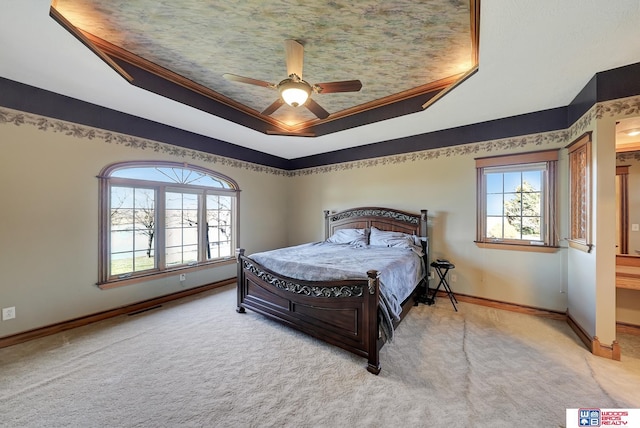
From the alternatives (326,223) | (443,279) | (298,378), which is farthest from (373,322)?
(326,223)

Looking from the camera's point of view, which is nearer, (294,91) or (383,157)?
(294,91)

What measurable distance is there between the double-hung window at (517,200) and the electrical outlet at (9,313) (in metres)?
5.81

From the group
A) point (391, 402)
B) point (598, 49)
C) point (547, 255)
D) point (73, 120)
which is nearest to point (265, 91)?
point (73, 120)

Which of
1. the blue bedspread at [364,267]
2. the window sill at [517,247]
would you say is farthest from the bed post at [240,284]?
the window sill at [517,247]

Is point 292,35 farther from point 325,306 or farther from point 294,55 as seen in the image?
point 325,306

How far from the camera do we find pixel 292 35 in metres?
2.13

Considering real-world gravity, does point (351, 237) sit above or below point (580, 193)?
below

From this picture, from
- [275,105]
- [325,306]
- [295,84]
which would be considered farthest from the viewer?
[275,105]

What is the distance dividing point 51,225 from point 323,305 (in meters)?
3.27

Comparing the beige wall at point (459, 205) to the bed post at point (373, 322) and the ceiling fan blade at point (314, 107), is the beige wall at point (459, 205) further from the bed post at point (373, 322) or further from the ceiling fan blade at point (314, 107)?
the bed post at point (373, 322)

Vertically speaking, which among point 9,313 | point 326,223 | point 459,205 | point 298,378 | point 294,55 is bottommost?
point 298,378

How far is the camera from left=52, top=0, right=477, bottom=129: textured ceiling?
6.07ft

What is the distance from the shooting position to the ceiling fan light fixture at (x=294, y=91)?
83.6 inches

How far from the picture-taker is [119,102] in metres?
2.96
